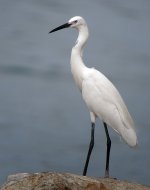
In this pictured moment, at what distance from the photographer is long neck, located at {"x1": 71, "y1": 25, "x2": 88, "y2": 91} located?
15.5 meters

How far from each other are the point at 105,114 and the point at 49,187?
5.00m

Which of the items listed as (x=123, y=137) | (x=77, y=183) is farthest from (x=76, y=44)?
(x=77, y=183)

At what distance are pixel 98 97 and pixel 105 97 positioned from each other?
221 mm

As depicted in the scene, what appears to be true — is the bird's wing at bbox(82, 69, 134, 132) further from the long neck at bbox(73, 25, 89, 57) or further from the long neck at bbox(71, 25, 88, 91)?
the long neck at bbox(73, 25, 89, 57)

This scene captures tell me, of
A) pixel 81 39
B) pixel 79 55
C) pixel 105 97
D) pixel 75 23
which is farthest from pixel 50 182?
pixel 75 23

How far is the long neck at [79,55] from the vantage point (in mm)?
15484

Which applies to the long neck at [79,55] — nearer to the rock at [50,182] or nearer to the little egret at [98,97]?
Answer: the little egret at [98,97]

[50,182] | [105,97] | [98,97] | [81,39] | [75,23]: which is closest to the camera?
[50,182]

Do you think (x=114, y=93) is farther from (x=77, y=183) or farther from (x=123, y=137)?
(x=77, y=183)

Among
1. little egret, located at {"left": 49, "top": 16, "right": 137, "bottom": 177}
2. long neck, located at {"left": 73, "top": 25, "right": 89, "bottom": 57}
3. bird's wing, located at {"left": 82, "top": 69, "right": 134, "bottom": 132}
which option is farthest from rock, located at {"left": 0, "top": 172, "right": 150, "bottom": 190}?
long neck, located at {"left": 73, "top": 25, "right": 89, "bottom": 57}

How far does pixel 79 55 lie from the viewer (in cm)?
1556

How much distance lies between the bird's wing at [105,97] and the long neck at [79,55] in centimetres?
37

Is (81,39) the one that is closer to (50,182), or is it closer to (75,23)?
(75,23)

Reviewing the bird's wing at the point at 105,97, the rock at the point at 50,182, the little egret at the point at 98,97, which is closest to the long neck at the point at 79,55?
the little egret at the point at 98,97
